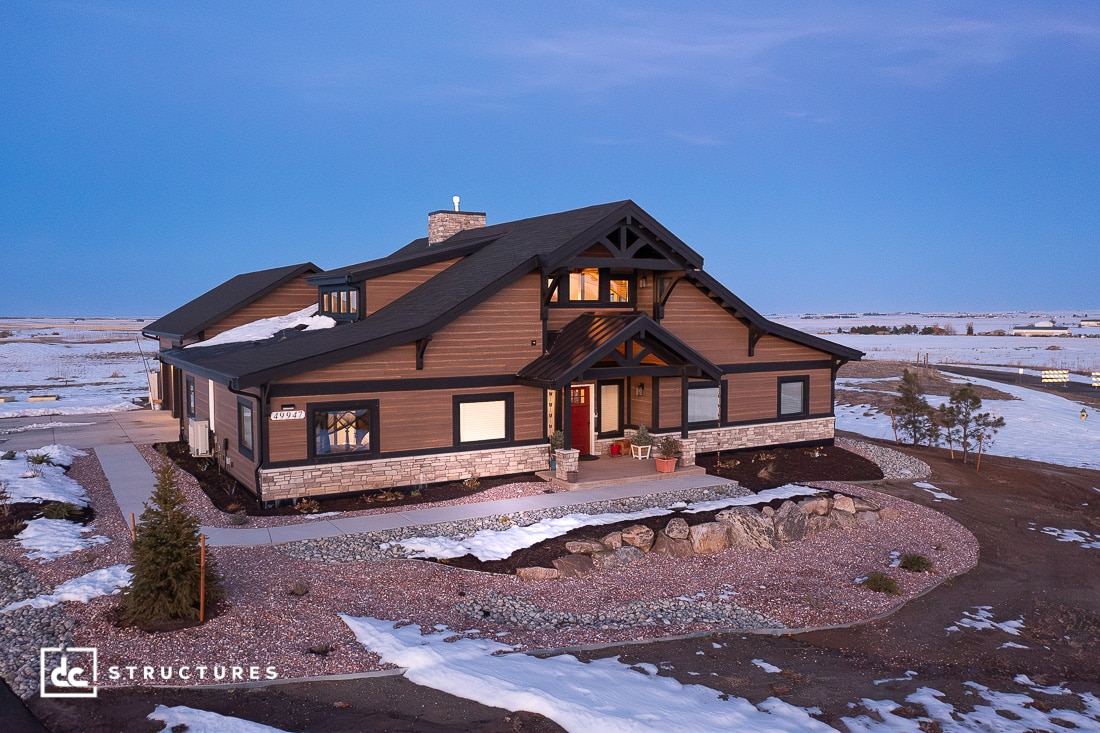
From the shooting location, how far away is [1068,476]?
72.1 feet

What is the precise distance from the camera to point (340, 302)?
21.9m

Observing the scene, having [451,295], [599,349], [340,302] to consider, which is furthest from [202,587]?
[340,302]

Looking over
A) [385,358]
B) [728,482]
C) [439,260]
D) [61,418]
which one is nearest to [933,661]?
[728,482]

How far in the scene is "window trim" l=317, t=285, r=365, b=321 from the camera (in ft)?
67.0

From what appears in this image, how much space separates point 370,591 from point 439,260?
40.1 ft

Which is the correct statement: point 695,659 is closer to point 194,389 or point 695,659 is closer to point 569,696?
point 569,696

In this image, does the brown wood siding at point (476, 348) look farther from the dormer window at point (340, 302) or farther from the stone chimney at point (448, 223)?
the stone chimney at point (448, 223)

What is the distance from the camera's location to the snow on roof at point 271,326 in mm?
22156

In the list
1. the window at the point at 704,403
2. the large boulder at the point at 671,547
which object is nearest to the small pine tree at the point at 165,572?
the large boulder at the point at 671,547

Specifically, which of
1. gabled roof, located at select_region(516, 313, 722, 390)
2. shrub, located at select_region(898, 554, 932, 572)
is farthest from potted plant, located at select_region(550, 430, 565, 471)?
shrub, located at select_region(898, 554, 932, 572)

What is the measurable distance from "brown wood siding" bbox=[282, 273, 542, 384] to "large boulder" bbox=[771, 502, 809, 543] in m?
6.92

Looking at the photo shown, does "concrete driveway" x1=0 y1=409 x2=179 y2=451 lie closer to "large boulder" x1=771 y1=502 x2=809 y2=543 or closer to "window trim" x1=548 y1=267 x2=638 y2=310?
"window trim" x1=548 y1=267 x2=638 y2=310

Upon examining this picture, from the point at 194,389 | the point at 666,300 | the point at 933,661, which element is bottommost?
the point at 933,661

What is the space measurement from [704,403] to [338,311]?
1085cm
